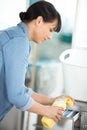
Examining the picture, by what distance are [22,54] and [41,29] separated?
170mm

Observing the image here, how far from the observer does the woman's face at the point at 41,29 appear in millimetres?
1185

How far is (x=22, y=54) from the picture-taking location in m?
1.12

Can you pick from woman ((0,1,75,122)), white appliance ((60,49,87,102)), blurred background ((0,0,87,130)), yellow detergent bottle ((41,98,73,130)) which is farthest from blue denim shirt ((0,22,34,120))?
blurred background ((0,0,87,130))

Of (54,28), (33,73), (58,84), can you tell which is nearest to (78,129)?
(58,84)

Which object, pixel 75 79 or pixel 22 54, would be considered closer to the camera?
pixel 22 54

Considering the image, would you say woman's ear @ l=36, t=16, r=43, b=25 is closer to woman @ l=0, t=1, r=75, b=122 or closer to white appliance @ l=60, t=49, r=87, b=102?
woman @ l=0, t=1, r=75, b=122

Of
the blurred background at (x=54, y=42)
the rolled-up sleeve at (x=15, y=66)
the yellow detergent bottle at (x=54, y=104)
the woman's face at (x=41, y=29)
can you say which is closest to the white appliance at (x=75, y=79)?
the blurred background at (x=54, y=42)

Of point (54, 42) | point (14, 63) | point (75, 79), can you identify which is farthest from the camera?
point (54, 42)

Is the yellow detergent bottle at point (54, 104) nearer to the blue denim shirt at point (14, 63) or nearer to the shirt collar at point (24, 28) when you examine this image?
the blue denim shirt at point (14, 63)

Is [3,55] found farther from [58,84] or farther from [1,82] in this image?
[58,84]

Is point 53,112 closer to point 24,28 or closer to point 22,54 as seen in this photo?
point 22,54

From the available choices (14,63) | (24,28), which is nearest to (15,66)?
(14,63)

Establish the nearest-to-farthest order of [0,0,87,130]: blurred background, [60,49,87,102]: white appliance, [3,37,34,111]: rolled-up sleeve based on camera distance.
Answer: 1. [3,37,34,111]: rolled-up sleeve
2. [60,49,87,102]: white appliance
3. [0,0,87,130]: blurred background

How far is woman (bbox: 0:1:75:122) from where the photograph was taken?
1.11 m
